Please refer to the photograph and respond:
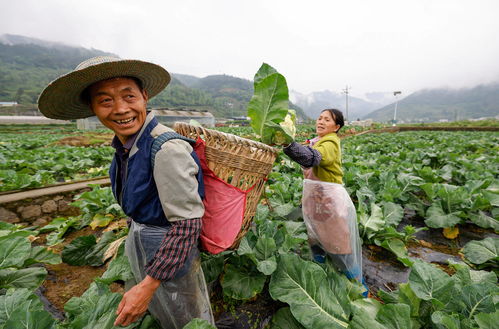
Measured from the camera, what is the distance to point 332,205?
2150 mm

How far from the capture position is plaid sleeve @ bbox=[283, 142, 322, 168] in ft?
6.03

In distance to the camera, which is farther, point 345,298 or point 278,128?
point 278,128

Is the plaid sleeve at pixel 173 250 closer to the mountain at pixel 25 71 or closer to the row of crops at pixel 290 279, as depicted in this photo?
the row of crops at pixel 290 279

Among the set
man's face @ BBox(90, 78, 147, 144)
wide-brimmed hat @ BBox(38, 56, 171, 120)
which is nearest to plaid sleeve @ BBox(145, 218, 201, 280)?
man's face @ BBox(90, 78, 147, 144)

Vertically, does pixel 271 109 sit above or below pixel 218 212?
above

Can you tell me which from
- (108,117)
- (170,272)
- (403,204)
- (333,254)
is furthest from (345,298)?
(403,204)

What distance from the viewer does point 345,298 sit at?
1550 mm

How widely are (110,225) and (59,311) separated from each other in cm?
136

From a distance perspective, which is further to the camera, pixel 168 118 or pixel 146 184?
pixel 168 118

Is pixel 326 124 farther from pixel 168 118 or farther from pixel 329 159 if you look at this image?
pixel 168 118

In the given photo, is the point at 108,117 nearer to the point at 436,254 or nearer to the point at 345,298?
the point at 345,298

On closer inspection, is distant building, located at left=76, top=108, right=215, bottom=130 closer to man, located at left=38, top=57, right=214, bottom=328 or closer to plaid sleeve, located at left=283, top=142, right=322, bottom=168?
plaid sleeve, located at left=283, top=142, right=322, bottom=168

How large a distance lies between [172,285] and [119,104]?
1.01 m

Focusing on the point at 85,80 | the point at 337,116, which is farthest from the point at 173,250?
the point at 337,116
